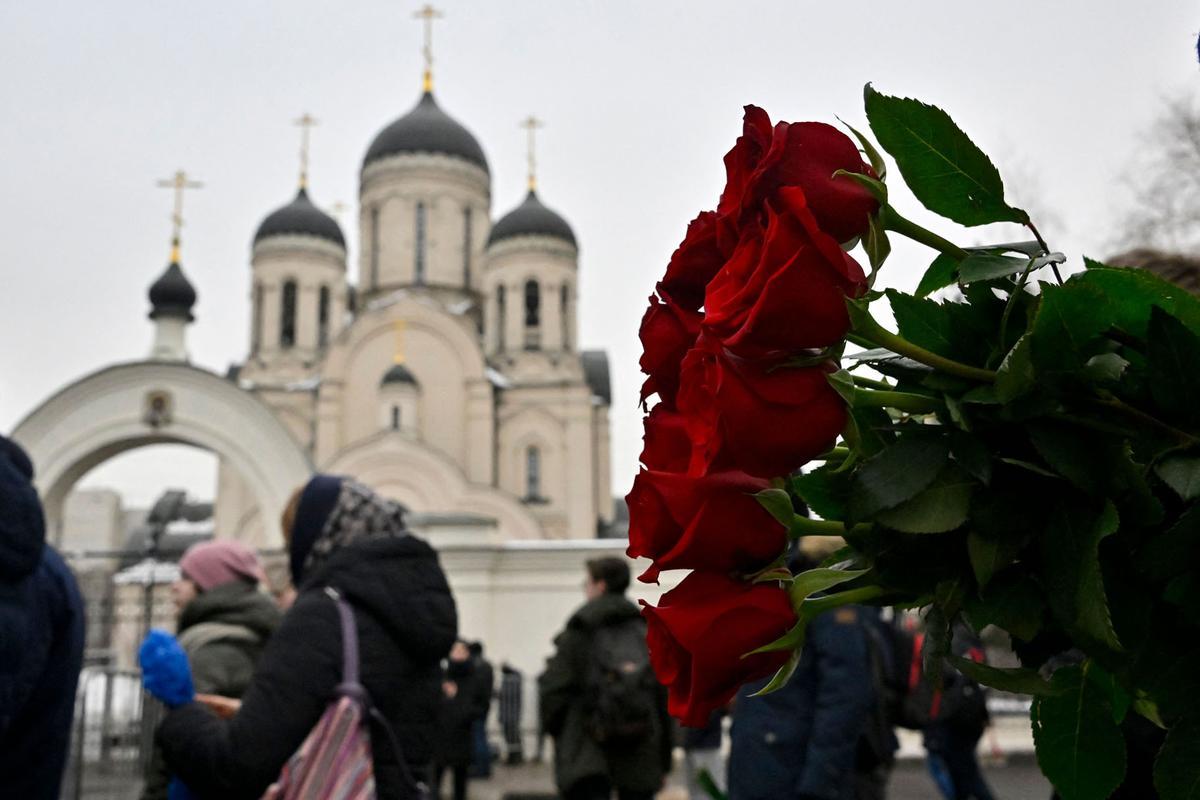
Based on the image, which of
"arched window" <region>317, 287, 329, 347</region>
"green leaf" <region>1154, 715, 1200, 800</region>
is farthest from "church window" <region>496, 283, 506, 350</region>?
"green leaf" <region>1154, 715, 1200, 800</region>

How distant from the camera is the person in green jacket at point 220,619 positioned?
327 cm

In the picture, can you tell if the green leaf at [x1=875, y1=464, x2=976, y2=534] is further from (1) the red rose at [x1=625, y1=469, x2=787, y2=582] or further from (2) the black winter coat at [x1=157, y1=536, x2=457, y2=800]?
(2) the black winter coat at [x1=157, y1=536, x2=457, y2=800]

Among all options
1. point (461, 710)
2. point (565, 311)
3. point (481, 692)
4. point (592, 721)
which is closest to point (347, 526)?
point (592, 721)

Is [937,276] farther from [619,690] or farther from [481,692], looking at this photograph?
[481,692]

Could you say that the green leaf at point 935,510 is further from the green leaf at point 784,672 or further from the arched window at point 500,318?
the arched window at point 500,318

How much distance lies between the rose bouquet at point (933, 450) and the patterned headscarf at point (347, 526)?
2.11 metres

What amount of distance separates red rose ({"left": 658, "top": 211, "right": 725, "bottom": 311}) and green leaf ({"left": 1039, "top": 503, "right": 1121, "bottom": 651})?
26cm

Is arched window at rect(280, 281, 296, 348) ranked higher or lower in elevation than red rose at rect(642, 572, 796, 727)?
higher

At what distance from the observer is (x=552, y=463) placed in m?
31.4

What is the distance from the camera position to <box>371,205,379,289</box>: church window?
108ft

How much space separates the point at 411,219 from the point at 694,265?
32890 mm

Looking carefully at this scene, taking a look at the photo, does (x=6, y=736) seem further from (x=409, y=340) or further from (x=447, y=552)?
(x=409, y=340)

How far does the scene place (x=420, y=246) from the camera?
32.8 m

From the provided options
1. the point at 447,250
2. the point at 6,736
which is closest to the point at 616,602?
the point at 6,736
